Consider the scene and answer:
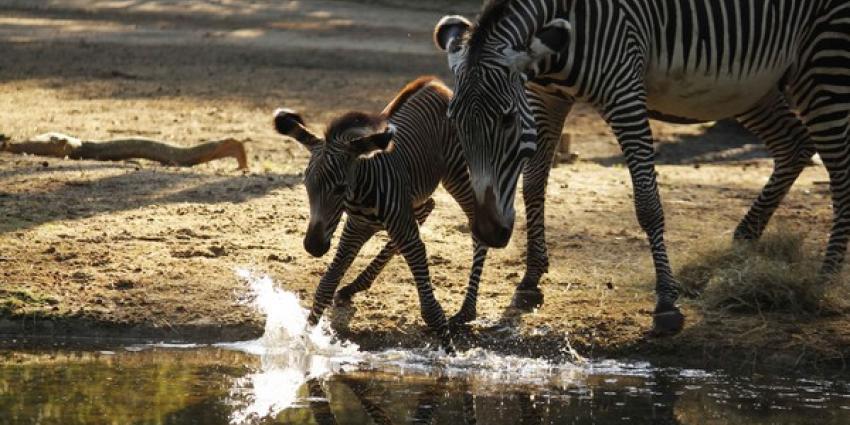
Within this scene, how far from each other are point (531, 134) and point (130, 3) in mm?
21802

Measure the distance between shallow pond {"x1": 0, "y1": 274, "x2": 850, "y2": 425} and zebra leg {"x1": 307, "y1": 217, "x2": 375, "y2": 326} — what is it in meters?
0.15

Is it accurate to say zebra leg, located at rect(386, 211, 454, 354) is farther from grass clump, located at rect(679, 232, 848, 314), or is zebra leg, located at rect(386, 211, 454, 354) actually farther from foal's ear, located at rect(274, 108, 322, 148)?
grass clump, located at rect(679, 232, 848, 314)

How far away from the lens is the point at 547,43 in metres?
8.27

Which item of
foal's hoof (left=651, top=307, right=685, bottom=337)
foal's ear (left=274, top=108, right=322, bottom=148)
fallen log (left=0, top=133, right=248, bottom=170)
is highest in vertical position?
foal's ear (left=274, top=108, right=322, bottom=148)

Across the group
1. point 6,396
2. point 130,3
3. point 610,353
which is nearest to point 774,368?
point 610,353

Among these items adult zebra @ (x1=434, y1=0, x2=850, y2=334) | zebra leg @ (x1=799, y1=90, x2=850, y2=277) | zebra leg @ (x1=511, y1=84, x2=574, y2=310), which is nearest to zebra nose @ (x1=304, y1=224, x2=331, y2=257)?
adult zebra @ (x1=434, y1=0, x2=850, y2=334)

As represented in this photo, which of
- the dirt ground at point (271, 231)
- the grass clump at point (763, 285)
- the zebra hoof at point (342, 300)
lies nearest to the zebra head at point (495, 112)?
the dirt ground at point (271, 231)

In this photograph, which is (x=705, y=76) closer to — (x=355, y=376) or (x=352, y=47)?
(x=355, y=376)

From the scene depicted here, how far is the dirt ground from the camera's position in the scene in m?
9.19

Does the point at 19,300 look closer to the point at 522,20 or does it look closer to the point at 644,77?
the point at 522,20

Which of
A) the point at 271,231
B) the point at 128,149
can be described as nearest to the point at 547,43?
the point at 271,231

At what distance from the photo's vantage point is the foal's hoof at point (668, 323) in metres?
8.92

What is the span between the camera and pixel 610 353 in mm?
8969

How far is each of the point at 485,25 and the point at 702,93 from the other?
180 centimetres
